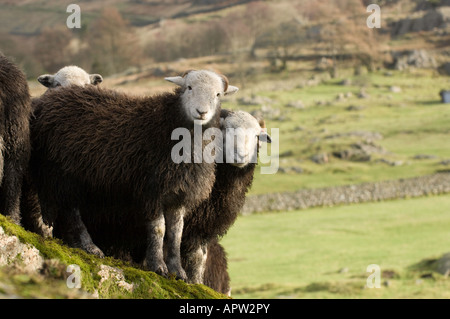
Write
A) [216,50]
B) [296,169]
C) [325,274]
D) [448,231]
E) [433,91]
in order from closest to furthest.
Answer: [325,274] → [448,231] → [296,169] → [433,91] → [216,50]

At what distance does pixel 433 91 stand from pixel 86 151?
82.1m

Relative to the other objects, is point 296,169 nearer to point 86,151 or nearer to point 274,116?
point 274,116

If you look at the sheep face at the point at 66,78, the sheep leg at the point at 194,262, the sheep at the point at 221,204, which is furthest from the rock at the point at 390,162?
the sheep leg at the point at 194,262

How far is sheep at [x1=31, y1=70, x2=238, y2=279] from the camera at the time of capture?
24.9 ft

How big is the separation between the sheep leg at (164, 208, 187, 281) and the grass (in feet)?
57.2

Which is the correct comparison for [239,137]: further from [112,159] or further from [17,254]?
[17,254]

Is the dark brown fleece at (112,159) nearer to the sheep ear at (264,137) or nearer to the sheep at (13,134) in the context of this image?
the sheep at (13,134)

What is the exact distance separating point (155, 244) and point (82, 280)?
2.03 meters

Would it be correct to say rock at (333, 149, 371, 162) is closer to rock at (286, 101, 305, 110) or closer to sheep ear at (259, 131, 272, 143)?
rock at (286, 101, 305, 110)

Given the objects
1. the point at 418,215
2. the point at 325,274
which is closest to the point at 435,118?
the point at 418,215

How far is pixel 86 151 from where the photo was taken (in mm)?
7766

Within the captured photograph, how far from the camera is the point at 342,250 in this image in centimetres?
3409

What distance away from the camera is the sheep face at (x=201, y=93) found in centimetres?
746

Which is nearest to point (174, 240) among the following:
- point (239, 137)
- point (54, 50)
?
point (239, 137)
